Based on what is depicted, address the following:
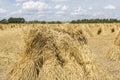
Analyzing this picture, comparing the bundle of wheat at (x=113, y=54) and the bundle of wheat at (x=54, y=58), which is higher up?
the bundle of wheat at (x=54, y=58)

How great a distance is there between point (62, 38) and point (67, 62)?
64 centimetres

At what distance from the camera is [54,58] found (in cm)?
1105

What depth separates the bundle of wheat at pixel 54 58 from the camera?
36.0ft

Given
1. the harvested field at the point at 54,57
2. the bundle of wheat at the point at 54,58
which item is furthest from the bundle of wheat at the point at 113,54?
the bundle of wheat at the point at 54,58

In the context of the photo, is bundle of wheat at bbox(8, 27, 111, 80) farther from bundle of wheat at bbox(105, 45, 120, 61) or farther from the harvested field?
bundle of wheat at bbox(105, 45, 120, 61)

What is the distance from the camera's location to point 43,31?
451 inches

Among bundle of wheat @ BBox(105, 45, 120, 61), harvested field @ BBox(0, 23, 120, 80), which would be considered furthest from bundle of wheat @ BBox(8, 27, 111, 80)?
bundle of wheat @ BBox(105, 45, 120, 61)

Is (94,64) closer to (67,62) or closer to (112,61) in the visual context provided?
(67,62)

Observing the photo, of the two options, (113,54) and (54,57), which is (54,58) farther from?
(113,54)

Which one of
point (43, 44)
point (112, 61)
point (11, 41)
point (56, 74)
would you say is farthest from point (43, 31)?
point (11, 41)

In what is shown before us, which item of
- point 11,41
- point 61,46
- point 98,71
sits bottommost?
point 11,41

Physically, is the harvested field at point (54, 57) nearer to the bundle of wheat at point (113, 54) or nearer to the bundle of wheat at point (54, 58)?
the bundle of wheat at point (54, 58)

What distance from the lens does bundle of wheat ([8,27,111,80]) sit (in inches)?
432

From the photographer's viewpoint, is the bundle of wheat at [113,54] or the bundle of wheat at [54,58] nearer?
the bundle of wheat at [54,58]
